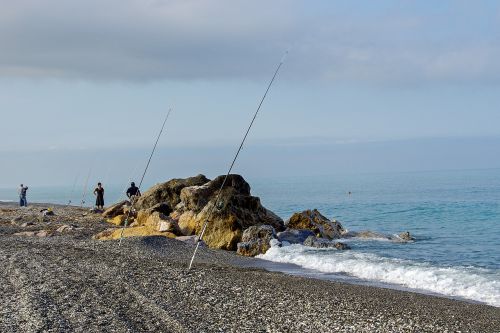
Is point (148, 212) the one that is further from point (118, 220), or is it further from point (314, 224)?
point (314, 224)

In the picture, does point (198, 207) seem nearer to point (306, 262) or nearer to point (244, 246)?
point (244, 246)

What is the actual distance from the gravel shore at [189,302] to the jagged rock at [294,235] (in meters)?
7.12

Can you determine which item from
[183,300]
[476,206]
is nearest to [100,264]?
[183,300]

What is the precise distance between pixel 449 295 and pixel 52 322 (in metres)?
9.24

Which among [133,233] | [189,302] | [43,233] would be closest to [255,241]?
[133,233]

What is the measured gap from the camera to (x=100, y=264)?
46.6 ft

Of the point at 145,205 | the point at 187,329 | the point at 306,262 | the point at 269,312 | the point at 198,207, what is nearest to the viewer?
the point at 187,329

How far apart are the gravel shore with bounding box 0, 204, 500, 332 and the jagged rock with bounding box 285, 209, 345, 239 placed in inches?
420

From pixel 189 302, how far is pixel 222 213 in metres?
11.5

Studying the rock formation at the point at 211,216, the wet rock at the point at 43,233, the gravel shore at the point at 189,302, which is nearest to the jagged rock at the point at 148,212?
the rock formation at the point at 211,216

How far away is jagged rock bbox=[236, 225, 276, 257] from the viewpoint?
20016mm

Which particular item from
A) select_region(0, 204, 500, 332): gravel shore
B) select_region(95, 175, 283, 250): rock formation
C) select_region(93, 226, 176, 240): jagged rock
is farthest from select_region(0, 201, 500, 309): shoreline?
select_region(93, 226, 176, 240): jagged rock

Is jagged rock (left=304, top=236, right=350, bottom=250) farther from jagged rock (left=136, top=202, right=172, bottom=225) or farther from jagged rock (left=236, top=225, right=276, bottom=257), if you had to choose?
jagged rock (left=136, top=202, right=172, bottom=225)

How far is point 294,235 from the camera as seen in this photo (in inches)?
897
